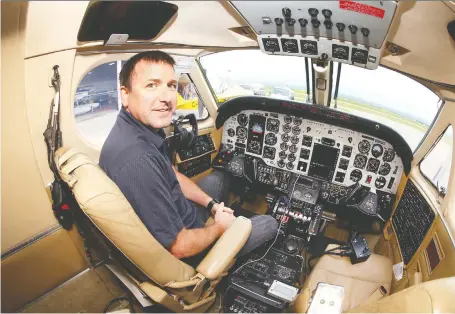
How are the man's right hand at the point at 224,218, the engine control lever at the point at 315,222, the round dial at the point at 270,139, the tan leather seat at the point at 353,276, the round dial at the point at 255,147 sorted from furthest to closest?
the round dial at the point at 255,147 → the round dial at the point at 270,139 → the engine control lever at the point at 315,222 → the tan leather seat at the point at 353,276 → the man's right hand at the point at 224,218

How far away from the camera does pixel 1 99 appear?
136cm

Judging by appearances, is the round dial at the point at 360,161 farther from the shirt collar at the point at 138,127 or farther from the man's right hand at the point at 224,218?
the shirt collar at the point at 138,127

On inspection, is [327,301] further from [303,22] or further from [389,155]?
[389,155]

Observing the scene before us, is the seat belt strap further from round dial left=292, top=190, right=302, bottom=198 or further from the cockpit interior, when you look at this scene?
round dial left=292, top=190, right=302, bottom=198

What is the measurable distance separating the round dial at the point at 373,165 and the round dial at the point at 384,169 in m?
0.04

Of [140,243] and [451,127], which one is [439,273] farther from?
[140,243]

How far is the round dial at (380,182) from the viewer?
2.68 metres

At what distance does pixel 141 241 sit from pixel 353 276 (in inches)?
62.8

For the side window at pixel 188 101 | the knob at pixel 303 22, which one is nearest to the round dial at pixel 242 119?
the side window at pixel 188 101

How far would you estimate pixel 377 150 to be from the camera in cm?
264

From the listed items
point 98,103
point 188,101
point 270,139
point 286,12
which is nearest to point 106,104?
point 98,103

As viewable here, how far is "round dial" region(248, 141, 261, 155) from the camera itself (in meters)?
3.22

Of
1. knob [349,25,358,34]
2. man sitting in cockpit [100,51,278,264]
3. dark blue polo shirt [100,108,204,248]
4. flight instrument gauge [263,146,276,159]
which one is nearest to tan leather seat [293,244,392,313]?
man sitting in cockpit [100,51,278,264]

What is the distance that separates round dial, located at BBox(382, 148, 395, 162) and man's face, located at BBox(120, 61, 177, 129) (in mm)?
2067
